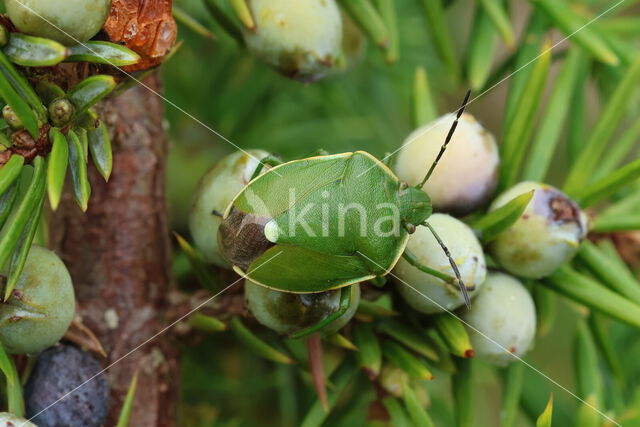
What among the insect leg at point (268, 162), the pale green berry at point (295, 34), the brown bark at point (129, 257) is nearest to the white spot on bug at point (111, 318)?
the brown bark at point (129, 257)

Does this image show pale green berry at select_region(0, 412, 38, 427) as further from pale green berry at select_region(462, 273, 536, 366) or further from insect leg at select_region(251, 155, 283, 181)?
pale green berry at select_region(462, 273, 536, 366)

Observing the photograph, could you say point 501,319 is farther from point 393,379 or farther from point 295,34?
point 295,34

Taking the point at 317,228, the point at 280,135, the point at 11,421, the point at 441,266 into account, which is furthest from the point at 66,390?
the point at 280,135

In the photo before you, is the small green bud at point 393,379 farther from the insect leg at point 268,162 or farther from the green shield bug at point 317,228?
the insect leg at point 268,162

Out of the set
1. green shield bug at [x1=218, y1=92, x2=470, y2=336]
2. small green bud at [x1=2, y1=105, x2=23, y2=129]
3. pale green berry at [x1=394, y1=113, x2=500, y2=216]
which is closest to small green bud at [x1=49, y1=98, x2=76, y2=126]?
small green bud at [x1=2, y1=105, x2=23, y2=129]

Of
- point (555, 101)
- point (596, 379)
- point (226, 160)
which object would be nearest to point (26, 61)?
point (226, 160)

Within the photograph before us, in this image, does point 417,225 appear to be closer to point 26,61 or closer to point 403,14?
point 26,61
